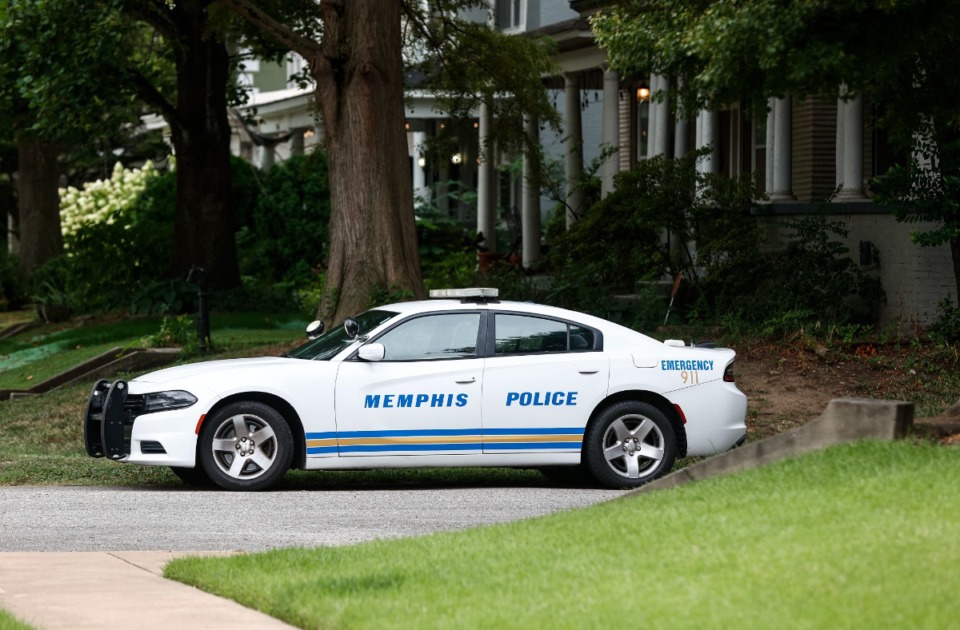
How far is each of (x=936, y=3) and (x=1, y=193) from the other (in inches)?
1637

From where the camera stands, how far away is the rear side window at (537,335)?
1129cm

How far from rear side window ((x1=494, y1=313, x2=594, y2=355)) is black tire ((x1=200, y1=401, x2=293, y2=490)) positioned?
6.03 feet

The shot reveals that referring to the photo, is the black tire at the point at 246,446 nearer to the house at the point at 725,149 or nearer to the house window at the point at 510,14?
the house at the point at 725,149

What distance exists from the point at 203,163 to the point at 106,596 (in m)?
19.8

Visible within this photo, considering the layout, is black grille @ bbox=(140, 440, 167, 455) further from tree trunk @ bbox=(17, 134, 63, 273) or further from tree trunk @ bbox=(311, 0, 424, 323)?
tree trunk @ bbox=(17, 134, 63, 273)

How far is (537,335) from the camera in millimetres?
11375

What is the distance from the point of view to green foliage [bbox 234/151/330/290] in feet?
105

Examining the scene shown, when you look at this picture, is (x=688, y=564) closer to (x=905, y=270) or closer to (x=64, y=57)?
(x=905, y=270)

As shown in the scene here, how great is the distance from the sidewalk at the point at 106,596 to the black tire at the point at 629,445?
4089 mm

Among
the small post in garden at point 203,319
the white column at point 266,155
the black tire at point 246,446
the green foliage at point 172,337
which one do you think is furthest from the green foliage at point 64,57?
the white column at point 266,155

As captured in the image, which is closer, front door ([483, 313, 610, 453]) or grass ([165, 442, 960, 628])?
grass ([165, 442, 960, 628])

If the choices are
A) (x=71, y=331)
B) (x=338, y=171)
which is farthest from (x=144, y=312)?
(x=338, y=171)

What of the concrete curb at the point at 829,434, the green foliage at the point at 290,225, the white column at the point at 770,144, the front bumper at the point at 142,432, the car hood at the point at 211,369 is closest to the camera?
the concrete curb at the point at 829,434

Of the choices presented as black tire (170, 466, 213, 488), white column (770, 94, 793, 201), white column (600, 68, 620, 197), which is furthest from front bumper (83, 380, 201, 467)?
white column (600, 68, 620, 197)
